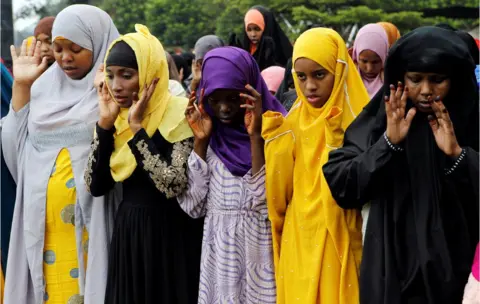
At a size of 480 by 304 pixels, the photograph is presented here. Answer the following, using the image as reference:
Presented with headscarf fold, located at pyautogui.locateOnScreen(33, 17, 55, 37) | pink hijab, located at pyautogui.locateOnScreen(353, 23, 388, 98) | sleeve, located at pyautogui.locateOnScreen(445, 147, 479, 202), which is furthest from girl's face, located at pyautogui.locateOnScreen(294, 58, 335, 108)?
headscarf fold, located at pyautogui.locateOnScreen(33, 17, 55, 37)

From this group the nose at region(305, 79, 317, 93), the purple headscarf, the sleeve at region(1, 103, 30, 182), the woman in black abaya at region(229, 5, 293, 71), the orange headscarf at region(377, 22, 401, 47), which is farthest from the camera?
the woman in black abaya at region(229, 5, 293, 71)

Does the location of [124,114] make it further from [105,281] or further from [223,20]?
[223,20]

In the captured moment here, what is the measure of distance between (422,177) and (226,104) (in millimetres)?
1108

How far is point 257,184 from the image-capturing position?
161 inches

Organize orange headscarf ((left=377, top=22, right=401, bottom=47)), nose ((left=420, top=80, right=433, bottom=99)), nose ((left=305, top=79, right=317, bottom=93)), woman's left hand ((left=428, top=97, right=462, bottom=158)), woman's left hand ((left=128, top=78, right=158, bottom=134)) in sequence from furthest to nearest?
orange headscarf ((left=377, top=22, right=401, bottom=47)) → woman's left hand ((left=128, top=78, right=158, bottom=134)) → nose ((left=305, top=79, right=317, bottom=93)) → nose ((left=420, top=80, right=433, bottom=99)) → woman's left hand ((left=428, top=97, right=462, bottom=158))

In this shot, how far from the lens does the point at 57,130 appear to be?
4.75 metres

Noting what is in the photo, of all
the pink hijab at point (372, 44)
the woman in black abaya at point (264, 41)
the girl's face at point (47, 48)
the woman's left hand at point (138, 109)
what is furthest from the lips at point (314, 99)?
the woman in black abaya at point (264, 41)

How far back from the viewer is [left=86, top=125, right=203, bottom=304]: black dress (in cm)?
437

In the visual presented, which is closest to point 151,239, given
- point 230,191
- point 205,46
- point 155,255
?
point 155,255

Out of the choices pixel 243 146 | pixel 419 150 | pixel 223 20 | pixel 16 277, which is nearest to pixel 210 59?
pixel 243 146

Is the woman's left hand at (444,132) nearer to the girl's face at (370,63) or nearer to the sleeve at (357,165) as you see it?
the sleeve at (357,165)

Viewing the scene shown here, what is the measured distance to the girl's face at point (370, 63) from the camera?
5.98 m

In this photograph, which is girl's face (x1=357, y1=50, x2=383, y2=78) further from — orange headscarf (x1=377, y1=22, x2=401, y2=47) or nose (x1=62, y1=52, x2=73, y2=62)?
nose (x1=62, y1=52, x2=73, y2=62)

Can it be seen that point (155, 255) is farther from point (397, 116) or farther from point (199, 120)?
point (397, 116)
